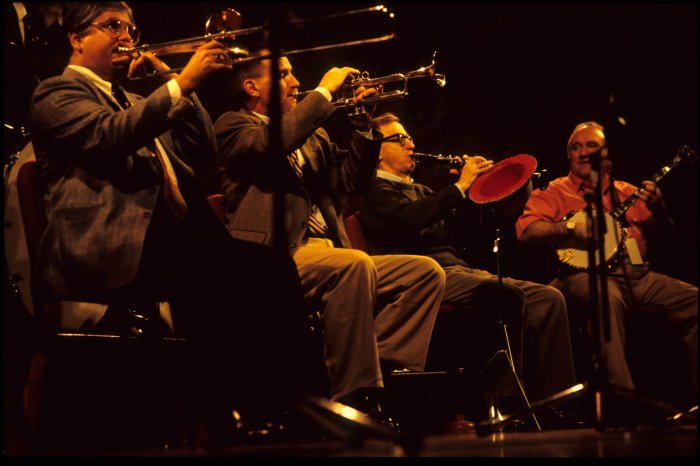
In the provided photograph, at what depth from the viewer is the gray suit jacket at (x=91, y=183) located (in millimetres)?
2506

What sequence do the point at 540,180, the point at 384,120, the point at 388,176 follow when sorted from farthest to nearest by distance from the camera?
the point at 384,120
the point at 388,176
the point at 540,180

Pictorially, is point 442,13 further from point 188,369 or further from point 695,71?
point 188,369

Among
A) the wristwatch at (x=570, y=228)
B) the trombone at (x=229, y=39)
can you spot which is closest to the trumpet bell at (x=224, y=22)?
the trombone at (x=229, y=39)

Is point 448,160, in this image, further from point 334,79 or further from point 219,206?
point 219,206

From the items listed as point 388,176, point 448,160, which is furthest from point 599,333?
point 388,176

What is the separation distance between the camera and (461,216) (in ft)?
13.8

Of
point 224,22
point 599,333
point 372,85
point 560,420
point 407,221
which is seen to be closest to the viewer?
point 599,333

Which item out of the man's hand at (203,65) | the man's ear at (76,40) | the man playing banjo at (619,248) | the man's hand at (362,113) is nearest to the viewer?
the man's hand at (203,65)

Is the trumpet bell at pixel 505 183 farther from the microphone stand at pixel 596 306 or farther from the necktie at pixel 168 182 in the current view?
the necktie at pixel 168 182

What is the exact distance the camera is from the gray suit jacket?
251 cm

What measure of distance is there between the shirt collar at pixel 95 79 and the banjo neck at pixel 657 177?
2629 mm

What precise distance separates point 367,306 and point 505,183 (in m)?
1.31

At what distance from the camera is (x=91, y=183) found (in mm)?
2578

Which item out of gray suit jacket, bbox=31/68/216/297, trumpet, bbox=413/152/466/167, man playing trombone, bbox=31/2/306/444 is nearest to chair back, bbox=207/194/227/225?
man playing trombone, bbox=31/2/306/444
